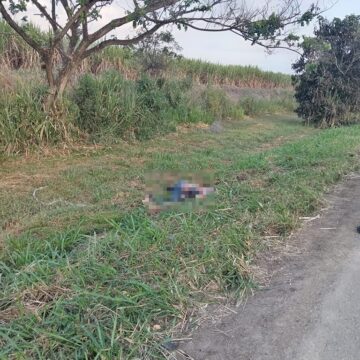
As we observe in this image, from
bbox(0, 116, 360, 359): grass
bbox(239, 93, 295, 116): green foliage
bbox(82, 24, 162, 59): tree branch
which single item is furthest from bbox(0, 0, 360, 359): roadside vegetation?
bbox(239, 93, 295, 116): green foliage

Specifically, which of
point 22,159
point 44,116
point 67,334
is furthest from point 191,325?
point 44,116

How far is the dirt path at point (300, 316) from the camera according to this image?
2020 millimetres

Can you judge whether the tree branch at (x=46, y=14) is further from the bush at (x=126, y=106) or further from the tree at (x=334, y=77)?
the tree at (x=334, y=77)

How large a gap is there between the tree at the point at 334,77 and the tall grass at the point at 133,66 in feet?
12.6

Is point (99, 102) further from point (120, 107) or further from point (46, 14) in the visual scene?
point (46, 14)

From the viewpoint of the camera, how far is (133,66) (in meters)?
12.6

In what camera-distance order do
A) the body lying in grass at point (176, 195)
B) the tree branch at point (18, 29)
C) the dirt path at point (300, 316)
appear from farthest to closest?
1. the tree branch at point (18, 29)
2. the body lying in grass at point (176, 195)
3. the dirt path at point (300, 316)

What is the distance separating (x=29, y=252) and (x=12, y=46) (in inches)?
301

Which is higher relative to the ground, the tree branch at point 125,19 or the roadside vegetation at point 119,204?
the tree branch at point 125,19

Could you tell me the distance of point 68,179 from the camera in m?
5.22

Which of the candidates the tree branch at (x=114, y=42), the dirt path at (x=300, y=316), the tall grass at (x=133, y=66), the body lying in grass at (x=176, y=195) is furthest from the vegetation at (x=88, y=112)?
the dirt path at (x=300, y=316)

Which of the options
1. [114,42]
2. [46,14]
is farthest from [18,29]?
[114,42]

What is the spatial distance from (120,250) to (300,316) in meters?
1.21

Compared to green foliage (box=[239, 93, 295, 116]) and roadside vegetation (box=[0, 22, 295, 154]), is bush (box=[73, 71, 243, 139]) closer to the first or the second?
roadside vegetation (box=[0, 22, 295, 154])
